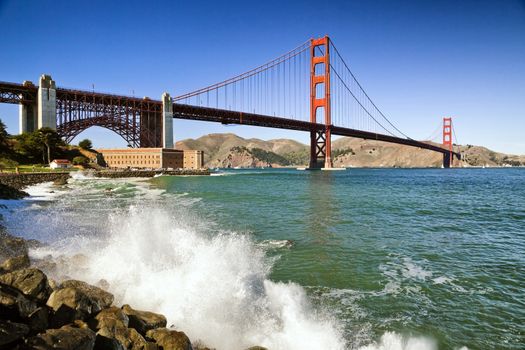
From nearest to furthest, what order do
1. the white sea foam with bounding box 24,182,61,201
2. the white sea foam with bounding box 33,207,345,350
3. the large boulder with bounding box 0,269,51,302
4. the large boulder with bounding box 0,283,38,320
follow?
the large boulder with bounding box 0,283,38,320 → the large boulder with bounding box 0,269,51,302 → the white sea foam with bounding box 33,207,345,350 → the white sea foam with bounding box 24,182,61,201

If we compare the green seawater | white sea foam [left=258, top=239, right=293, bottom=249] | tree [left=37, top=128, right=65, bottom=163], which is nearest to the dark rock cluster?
the green seawater

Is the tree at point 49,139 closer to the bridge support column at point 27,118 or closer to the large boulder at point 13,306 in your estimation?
the bridge support column at point 27,118

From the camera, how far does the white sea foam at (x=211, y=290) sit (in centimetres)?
606

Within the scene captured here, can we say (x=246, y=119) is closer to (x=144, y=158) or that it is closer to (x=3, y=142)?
(x=144, y=158)

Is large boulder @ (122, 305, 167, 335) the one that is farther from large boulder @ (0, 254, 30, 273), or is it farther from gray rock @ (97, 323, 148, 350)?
large boulder @ (0, 254, 30, 273)

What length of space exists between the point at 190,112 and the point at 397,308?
8414cm

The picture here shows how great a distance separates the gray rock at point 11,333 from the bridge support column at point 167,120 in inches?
3374

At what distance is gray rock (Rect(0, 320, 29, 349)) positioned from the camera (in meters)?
3.70

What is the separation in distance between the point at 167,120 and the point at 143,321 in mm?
85600

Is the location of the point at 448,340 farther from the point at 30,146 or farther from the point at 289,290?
the point at 30,146

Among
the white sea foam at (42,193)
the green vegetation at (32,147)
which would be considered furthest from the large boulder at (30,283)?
the green vegetation at (32,147)

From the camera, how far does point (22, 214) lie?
57.4 ft

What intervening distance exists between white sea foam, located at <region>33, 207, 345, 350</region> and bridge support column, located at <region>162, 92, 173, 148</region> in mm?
78164

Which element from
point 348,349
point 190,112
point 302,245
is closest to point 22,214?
point 302,245
